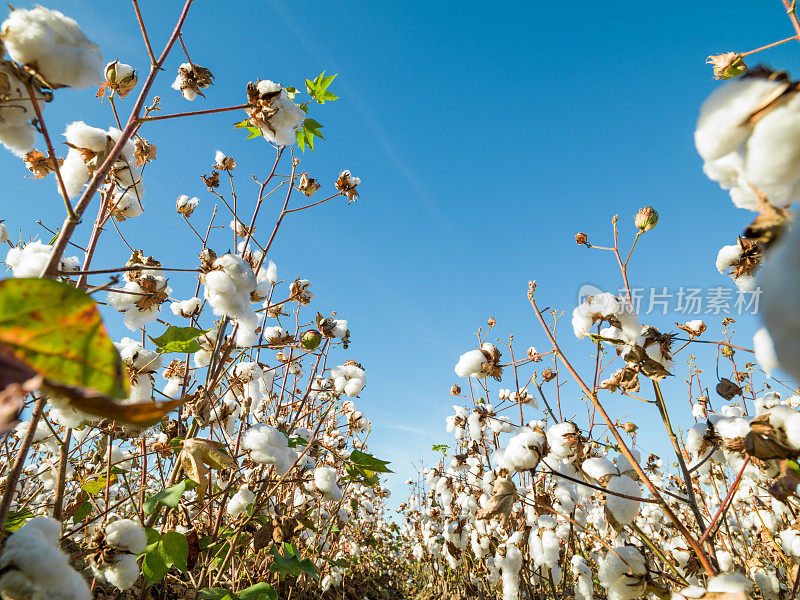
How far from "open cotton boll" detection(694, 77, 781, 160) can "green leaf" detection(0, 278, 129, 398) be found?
731mm

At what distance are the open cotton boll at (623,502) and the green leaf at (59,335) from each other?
4.66 ft

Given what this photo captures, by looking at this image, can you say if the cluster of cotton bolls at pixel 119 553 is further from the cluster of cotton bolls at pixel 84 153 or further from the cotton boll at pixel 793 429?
the cotton boll at pixel 793 429

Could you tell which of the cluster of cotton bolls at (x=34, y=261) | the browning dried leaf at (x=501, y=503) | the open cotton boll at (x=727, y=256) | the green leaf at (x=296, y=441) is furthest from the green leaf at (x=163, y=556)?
the open cotton boll at (x=727, y=256)

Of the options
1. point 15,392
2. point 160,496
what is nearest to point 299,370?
point 160,496

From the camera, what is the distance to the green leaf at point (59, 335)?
0.36 m

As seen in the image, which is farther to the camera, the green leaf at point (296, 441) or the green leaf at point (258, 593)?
the green leaf at point (296, 441)

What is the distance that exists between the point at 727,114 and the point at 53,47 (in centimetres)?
100

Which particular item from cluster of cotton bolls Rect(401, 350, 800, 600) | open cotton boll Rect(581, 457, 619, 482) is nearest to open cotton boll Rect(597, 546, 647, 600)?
cluster of cotton bolls Rect(401, 350, 800, 600)

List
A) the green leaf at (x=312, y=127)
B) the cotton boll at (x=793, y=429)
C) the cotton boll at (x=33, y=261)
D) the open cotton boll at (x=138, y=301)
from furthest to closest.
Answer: the green leaf at (x=312, y=127), the open cotton boll at (x=138, y=301), the cotton boll at (x=33, y=261), the cotton boll at (x=793, y=429)

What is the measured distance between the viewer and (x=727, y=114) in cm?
56

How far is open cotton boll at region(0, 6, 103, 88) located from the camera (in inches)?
25.9

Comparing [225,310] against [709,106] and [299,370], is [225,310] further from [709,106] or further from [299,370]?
[299,370]

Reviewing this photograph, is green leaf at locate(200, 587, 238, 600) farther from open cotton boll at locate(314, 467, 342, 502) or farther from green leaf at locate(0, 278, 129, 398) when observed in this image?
green leaf at locate(0, 278, 129, 398)

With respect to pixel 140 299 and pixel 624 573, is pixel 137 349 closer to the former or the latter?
pixel 140 299
